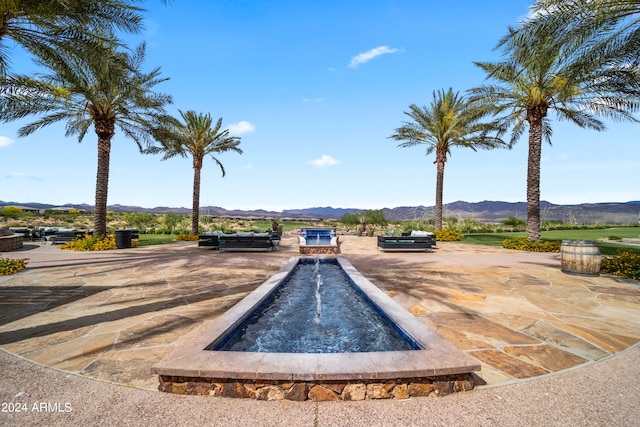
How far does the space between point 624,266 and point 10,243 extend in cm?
2192

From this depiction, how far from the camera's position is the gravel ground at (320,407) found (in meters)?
2.21

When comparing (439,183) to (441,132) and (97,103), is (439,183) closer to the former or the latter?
(441,132)

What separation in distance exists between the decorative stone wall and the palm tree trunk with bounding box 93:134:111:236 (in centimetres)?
1456

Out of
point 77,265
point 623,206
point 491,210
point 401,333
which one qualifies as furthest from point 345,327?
point 491,210

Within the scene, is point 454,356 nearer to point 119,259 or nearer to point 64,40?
point 119,259

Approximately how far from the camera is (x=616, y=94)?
11.5 meters

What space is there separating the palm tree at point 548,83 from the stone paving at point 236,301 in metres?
6.51

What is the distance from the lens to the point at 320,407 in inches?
93.0

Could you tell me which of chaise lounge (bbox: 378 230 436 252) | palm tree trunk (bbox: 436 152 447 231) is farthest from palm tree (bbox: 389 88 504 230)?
chaise lounge (bbox: 378 230 436 252)

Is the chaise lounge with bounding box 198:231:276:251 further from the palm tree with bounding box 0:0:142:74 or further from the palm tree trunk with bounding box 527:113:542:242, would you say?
the palm tree trunk with bounding box 527:113:542:242

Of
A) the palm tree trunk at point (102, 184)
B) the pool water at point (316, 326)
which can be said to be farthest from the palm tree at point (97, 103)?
the pool water at point (316, 326)

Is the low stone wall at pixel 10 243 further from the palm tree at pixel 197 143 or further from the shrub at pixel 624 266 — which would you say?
the shrub at pixel 624 266

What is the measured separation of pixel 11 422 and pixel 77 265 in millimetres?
8395

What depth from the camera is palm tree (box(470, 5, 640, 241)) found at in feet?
29.0
